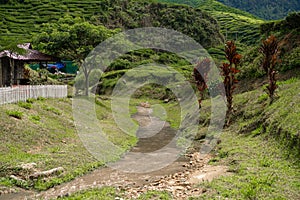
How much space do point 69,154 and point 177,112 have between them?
22114mm

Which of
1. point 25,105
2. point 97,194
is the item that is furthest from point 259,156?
point 25,105

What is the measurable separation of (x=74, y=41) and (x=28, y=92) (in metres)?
15.6

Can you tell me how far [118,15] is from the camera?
11900 centimetres

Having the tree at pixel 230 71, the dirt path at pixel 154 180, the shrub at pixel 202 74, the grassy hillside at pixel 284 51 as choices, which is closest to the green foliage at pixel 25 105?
the dirt path at pixel 154 180

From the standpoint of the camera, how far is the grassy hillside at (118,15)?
9894 cm

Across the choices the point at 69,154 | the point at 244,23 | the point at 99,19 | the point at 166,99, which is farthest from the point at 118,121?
the point at 244,23

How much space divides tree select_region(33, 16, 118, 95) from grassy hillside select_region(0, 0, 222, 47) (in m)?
51.5

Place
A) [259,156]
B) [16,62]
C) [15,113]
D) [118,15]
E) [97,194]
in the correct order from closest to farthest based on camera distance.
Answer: [97,194], [259,156], [15,113], [16,62], [118,15]

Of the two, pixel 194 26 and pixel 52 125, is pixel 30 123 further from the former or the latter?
pixel 194 26

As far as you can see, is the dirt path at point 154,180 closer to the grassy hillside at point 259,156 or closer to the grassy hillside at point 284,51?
the grassy hillside at point 259,156

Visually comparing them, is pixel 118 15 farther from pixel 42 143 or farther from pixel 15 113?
pixel 42 143

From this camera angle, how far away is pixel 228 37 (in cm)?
12162

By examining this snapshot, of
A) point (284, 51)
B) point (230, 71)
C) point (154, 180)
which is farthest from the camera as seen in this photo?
point (284, 51)

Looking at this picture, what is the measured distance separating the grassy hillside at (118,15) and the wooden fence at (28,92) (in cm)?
6182
